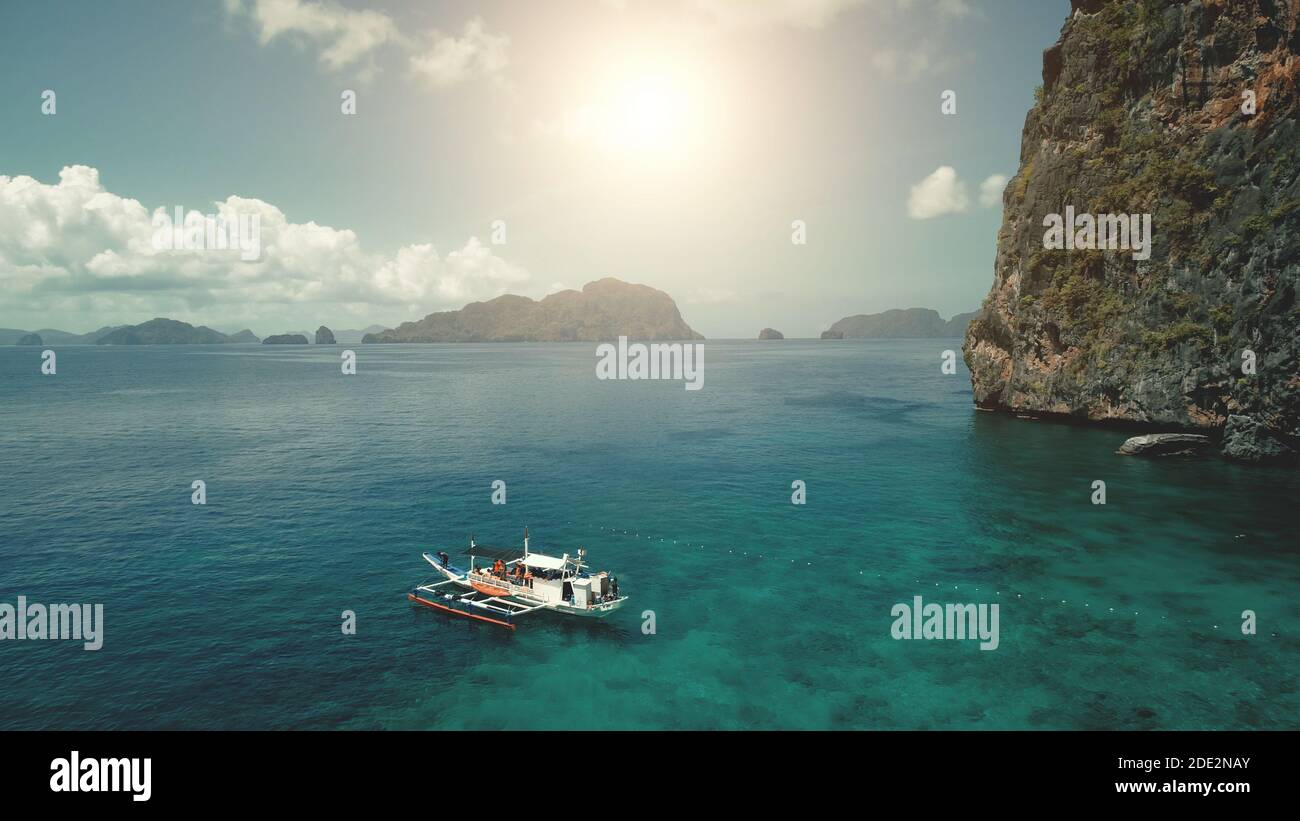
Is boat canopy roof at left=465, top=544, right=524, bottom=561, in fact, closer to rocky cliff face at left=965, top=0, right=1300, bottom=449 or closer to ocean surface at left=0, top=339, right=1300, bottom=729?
ocean surface at left=0, top=339, right=1300, bottom=729

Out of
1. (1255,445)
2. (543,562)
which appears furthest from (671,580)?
(1255,445)

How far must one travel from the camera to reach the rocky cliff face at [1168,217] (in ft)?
218

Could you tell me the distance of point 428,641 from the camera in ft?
115

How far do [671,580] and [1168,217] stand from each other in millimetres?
81269

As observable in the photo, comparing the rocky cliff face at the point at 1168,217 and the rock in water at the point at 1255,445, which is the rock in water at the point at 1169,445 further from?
the rocky cliff face at the point at 1168,217

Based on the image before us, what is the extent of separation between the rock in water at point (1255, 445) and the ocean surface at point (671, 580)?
9.57 feet

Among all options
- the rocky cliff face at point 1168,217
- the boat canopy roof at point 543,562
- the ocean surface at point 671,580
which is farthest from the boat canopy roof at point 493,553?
the rocky cliff face at point 1168,217

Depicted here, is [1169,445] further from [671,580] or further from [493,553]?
[493,553]

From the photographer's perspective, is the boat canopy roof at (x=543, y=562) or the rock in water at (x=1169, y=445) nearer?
the boat canopy roof at (x=543, y=562)

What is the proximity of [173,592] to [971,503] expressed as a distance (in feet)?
224

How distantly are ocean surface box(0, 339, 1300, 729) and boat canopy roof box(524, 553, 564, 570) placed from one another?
3.24m

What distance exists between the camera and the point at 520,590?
131 ft

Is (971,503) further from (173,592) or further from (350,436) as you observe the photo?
(350,436)
